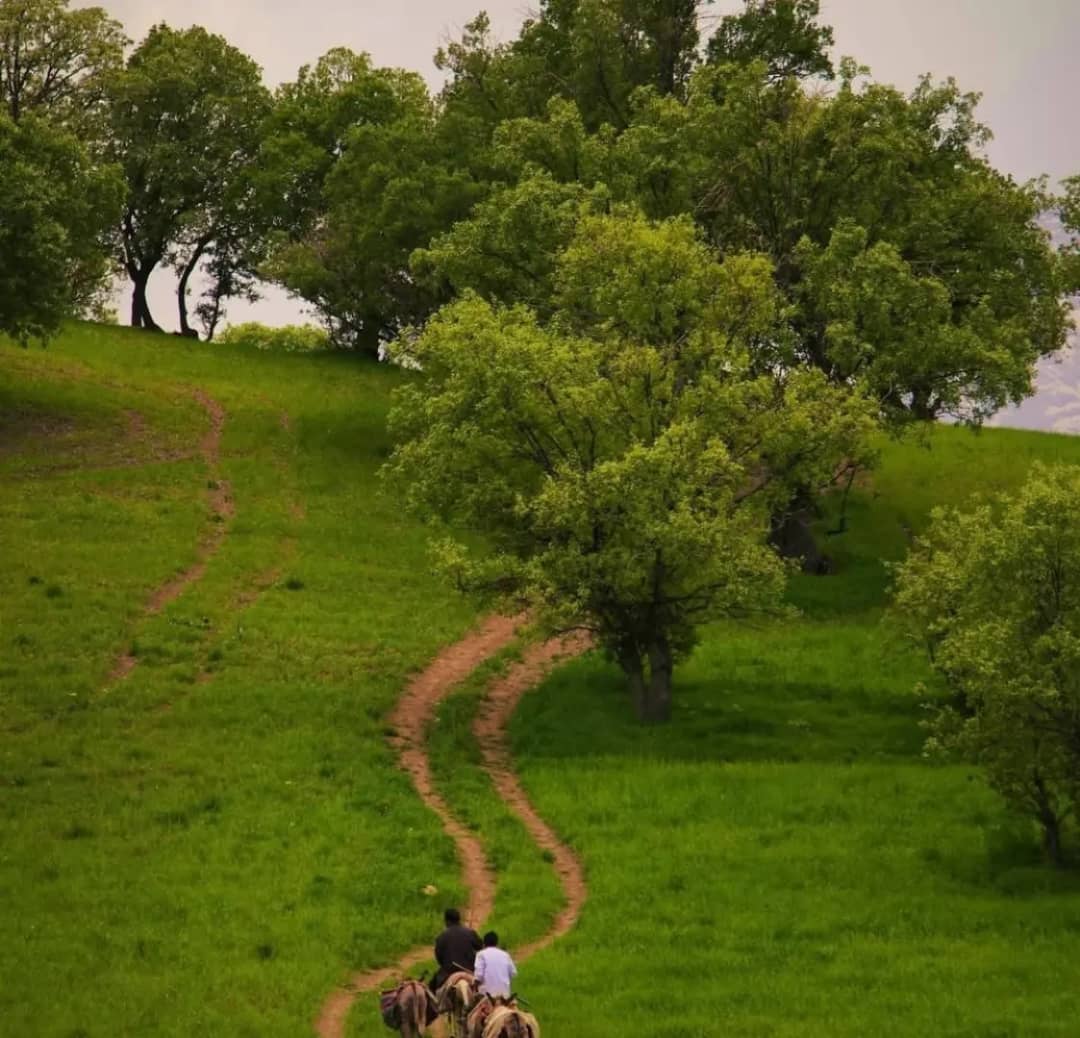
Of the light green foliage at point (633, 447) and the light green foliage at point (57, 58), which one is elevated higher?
the light green foliage at point (57, 58)

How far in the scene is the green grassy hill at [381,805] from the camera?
25.1 metres

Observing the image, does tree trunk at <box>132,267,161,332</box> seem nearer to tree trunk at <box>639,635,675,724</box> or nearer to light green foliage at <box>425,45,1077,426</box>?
light green foliage at <box>425,45,1077,426</box>

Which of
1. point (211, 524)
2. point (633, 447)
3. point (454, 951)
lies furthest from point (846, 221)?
point (454, 951)

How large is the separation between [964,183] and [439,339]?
77.5 ft

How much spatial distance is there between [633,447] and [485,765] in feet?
27.7

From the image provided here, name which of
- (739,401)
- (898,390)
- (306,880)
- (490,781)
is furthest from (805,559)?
(306,880)

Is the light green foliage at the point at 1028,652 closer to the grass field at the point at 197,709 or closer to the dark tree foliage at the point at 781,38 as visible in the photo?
the grass field at the point at 197,709

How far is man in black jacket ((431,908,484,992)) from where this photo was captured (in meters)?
22.7

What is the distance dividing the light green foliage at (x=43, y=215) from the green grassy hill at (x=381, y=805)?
6413 millimetres

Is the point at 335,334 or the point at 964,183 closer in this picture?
the point at 964,183

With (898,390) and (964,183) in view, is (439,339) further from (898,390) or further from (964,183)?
(964,183)

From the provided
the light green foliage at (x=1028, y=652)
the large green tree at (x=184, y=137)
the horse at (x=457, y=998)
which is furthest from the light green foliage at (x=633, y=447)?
the large green tree at (x=184, y=137)

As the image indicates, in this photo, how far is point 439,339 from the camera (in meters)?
43.8

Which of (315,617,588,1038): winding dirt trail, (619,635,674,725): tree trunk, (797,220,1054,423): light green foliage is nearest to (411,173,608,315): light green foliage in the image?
(797,220,1054,423): light green foliage
